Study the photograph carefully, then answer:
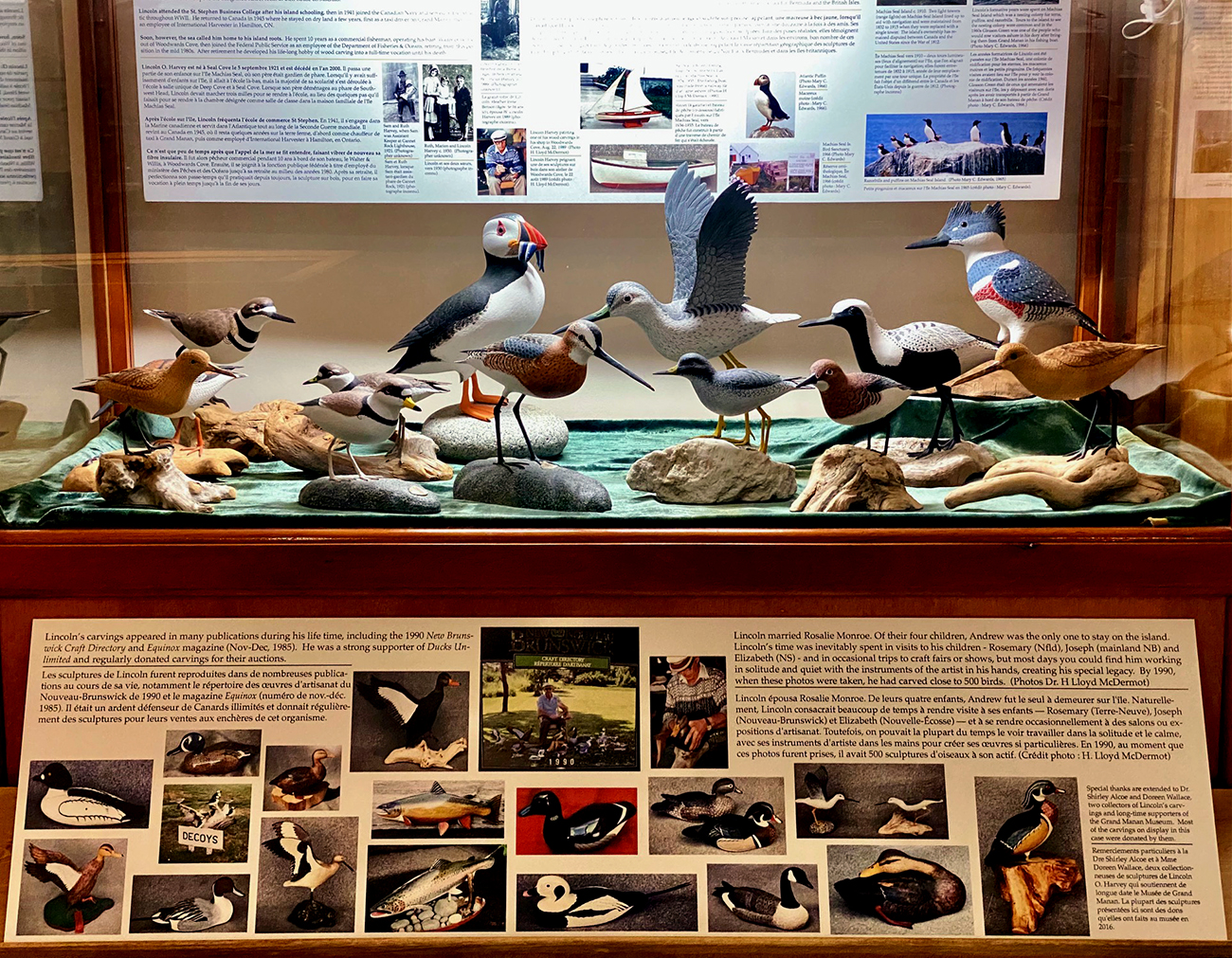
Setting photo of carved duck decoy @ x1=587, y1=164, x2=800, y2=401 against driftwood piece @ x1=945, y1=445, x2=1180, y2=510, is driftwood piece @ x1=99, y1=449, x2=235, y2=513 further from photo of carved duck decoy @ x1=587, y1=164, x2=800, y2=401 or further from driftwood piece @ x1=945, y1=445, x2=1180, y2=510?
driftwood piece @ x1=945, y1=445, x2=1180, y2=510

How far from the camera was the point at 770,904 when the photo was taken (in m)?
1.51

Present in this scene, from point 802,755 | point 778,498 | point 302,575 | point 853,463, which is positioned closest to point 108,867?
point 302,575

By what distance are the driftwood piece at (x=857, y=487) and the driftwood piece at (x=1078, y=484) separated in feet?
0.33

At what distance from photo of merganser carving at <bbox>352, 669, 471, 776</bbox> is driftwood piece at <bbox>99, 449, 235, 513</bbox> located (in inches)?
16.6

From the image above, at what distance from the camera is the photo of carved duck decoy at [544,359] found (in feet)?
5.69

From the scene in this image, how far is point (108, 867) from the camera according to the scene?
1.52m

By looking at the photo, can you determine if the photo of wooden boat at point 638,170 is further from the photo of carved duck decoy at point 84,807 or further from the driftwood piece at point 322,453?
the photo of carved duck decoy at point 84,807

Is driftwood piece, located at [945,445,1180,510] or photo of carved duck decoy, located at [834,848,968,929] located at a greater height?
driftwood piece, located at [945,445,1180,510]

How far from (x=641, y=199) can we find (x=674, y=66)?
0.22m

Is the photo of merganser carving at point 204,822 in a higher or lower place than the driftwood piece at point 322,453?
lower

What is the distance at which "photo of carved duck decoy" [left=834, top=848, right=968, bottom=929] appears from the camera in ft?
4.92

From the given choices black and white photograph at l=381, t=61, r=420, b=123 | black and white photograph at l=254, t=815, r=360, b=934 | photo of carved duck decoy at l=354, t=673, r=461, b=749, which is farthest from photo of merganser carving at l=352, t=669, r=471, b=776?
black and white photograph at l=381, t=61, r=420, b=123

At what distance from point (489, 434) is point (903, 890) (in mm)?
1010

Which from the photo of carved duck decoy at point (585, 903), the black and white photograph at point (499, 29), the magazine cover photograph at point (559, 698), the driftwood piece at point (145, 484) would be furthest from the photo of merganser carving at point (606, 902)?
the black and white photograph at point (499, 29)
